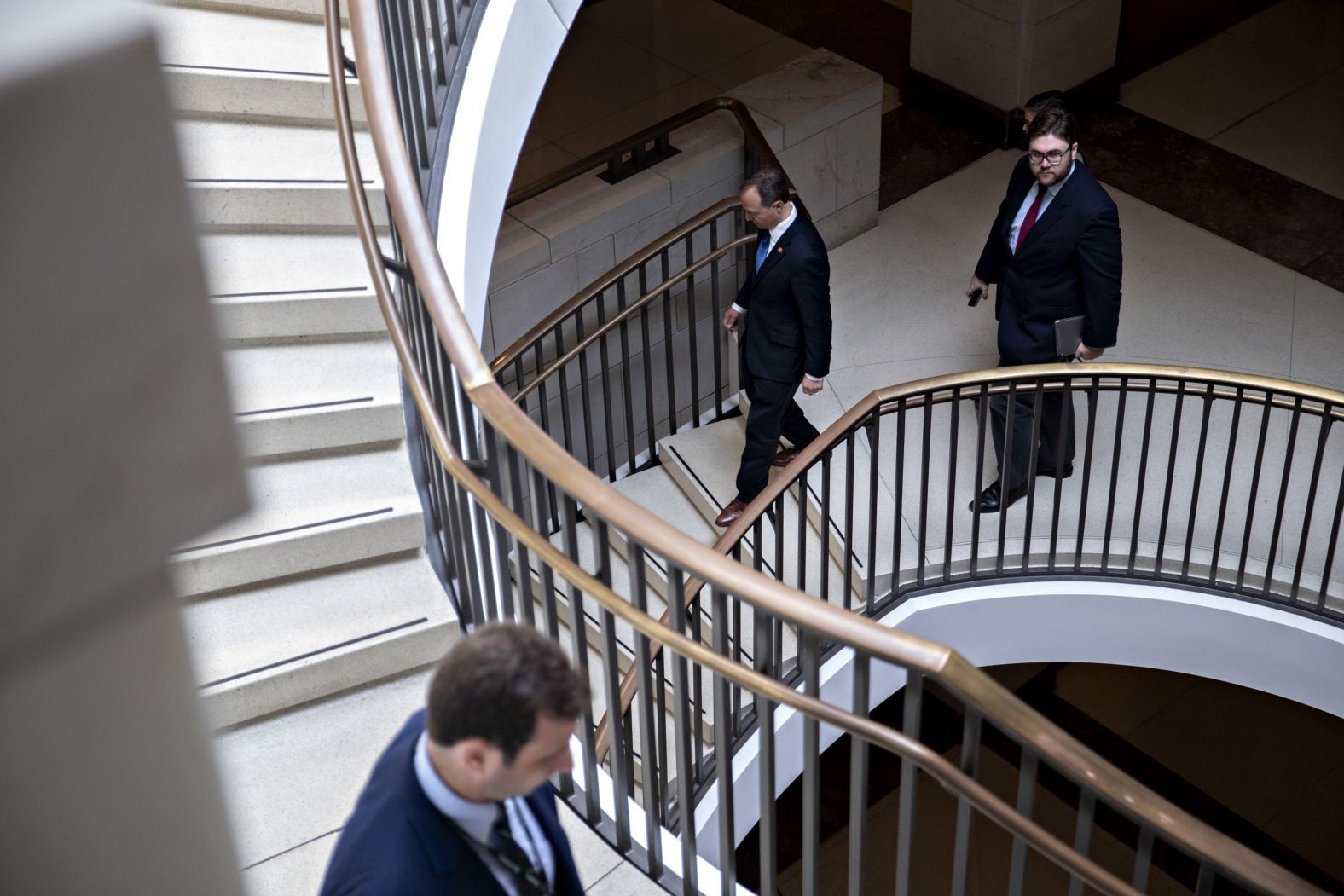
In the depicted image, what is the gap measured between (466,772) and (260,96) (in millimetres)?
3086

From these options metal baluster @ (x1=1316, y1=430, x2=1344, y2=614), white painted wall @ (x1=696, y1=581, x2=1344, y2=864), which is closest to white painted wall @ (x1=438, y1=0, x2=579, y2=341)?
white painted wall @ (x1=696, y1=581, x2=1344, y2=864)

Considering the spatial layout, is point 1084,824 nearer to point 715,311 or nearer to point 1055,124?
point 1055,124

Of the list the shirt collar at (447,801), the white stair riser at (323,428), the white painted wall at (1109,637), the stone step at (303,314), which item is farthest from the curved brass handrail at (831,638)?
the white painted wall at (1109,637)

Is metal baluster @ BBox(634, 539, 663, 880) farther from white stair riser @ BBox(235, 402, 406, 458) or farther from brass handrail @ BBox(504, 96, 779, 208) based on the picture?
brass handrail @ BBox(504, 96, 779, 208)

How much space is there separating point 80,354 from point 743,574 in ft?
5.62

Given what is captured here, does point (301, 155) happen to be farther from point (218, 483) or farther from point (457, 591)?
point (218, 483)

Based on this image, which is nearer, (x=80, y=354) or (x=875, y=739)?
(x=80, y=354)

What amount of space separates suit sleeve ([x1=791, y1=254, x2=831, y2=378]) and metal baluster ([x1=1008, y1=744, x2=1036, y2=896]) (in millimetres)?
3250

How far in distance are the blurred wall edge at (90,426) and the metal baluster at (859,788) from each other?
1744mm

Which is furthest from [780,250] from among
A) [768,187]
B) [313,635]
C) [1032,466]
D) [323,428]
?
[313,635]

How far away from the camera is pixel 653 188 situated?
7.28 meters

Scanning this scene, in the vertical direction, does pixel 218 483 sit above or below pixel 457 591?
above

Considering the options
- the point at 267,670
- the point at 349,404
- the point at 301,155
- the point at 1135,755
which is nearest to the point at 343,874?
the point at 267,670

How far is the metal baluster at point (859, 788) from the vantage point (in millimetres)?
2244
